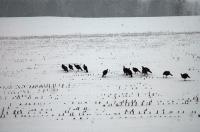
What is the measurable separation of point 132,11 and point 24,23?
31.6 meters

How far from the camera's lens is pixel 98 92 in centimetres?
1164

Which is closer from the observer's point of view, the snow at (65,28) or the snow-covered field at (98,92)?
the snow-covered field at (98,92)

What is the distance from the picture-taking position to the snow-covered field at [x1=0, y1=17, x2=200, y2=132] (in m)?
8.65

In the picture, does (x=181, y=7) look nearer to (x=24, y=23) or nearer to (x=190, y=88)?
(x=24, y=23)

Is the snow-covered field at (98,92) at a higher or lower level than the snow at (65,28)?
lower

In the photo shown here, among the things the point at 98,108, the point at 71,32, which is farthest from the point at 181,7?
the point at 98,108

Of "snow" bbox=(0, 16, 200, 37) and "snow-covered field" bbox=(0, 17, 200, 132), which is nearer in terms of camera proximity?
"snow-covered field" bbox=(0, 17, 200, 132)

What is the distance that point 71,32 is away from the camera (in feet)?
111

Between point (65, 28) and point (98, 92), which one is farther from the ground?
point (65, 28)

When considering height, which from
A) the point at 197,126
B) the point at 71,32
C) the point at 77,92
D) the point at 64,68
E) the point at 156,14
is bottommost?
the point at 197,126

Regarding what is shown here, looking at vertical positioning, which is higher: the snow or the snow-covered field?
the snow

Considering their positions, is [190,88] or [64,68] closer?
[190,88]

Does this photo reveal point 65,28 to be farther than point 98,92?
Yes

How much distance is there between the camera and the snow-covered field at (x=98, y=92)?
28.4ft
